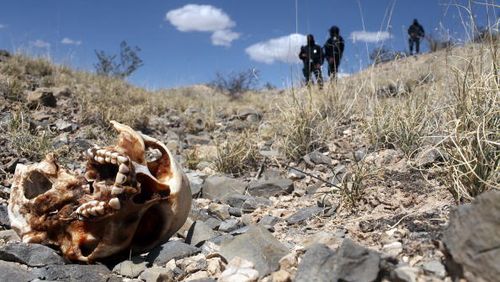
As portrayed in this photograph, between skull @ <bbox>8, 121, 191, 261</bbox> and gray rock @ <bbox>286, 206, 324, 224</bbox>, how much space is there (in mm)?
658

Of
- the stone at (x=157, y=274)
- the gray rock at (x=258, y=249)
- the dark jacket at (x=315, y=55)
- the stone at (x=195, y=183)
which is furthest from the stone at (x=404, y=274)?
the dark jacket at (x=315, y=55)

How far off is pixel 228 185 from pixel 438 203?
172 cm

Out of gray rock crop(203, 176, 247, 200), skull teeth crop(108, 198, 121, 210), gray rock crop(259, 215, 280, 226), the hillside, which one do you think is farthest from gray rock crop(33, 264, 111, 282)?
gray rock crop(203, 176, 247, 200)

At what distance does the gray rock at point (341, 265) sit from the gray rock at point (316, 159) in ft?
7.57

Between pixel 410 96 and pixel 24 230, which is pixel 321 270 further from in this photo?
pixel 410 96

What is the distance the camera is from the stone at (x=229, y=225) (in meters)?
2.96

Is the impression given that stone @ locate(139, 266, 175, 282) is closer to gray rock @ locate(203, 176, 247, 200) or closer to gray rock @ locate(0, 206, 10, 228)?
gray rock @ locate(0, 206, 10, 228)

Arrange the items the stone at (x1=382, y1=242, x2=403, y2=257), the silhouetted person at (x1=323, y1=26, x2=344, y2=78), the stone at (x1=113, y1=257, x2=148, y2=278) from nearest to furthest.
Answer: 1. the stone at (x1=382, y1=242, x2=403, y2=257)
2. the stone at (x1=113, y1=257, x2=148, y2=278)
3. the silhouetted person at (x1=323, y1=26, x2=344, y2=78)

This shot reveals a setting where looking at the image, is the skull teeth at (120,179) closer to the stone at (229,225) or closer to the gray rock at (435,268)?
the stone at (229,225)

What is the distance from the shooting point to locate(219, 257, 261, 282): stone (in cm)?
199

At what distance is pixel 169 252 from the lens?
8.07ft

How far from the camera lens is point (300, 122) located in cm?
461

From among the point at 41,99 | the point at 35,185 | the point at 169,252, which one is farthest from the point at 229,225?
the point at 41,99

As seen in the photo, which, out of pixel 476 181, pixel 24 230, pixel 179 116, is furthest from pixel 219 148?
pixel 179 116
